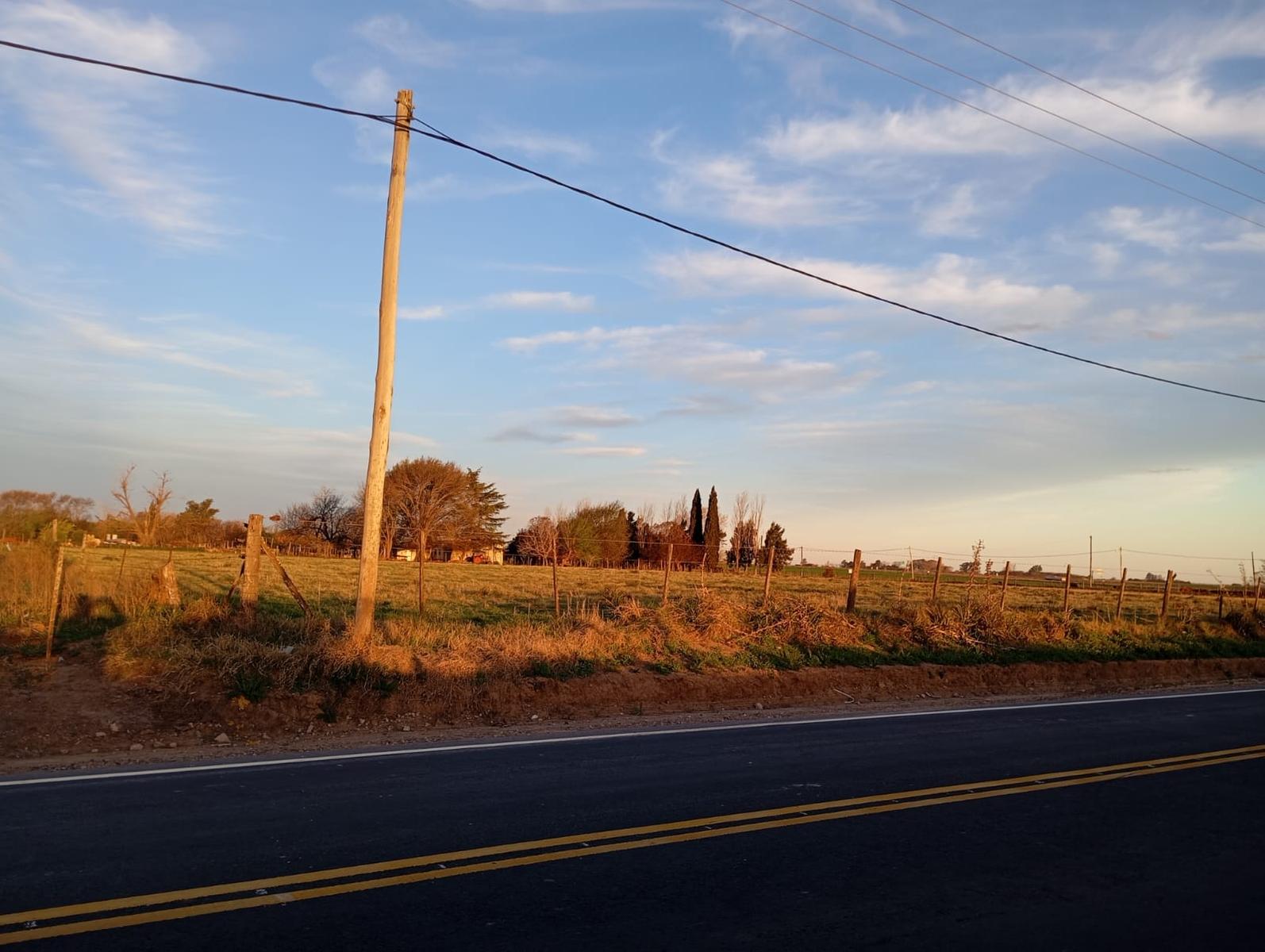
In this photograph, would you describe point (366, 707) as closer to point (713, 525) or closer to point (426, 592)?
point (426, 592)

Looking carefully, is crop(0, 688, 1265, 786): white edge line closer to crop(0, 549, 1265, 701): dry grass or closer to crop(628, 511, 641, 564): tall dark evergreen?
crop(0, 549, 1265, 701): dry grass

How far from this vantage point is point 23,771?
29.4ft

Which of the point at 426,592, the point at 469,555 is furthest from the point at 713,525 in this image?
the point at 426,592

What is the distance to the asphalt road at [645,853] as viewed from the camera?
521cm

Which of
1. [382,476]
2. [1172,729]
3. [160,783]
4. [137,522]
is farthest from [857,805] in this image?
[137,522]

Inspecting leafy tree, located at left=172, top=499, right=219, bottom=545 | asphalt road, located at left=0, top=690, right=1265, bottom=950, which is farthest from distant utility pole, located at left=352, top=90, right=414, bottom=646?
leafy tree, located at left=172, top=499, right=219, bottom=545

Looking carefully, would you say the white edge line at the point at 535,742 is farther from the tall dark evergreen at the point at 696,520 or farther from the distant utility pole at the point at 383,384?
the tall dark evergreen at the point at 696,520

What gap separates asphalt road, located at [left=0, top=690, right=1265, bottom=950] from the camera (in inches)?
205

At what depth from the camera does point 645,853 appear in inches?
258

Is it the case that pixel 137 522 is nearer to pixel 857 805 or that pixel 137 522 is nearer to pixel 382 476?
pixel 382 476

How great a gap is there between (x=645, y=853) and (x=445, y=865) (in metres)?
1.36

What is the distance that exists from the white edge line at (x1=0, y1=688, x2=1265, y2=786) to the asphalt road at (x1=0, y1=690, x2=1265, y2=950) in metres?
0.19

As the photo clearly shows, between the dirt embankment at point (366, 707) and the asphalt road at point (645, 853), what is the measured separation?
189 centimetres

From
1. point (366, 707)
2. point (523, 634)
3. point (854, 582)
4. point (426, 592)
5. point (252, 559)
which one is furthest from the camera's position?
point (426, 592)
